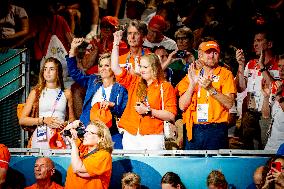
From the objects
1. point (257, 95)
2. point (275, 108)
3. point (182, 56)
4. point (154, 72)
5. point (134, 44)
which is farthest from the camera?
point (182, 56)

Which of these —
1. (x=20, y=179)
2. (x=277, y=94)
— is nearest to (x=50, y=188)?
(x=20, y=179)

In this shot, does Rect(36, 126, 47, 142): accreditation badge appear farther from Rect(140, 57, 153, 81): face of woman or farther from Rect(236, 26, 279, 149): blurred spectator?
Rect(236, 26, 279, 149): blurred spectator

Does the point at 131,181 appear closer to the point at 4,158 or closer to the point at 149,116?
the point at 149,116

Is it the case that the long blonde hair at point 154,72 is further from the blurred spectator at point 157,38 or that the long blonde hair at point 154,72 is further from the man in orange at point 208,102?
the blurred spectator at point 157,38

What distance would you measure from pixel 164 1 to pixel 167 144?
3.61m

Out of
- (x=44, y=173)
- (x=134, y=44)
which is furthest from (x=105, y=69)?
(x=44, y=173)

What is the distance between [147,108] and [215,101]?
82 cm

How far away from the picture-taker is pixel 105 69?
7.39 metres

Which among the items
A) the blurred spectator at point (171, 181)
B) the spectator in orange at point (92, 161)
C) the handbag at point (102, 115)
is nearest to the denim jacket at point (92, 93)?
the handbag at point (102, 115)

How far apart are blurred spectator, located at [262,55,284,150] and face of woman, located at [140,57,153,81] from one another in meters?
1.63

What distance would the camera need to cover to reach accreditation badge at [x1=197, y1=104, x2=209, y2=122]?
22.5ft

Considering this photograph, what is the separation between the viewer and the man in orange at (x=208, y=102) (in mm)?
6789

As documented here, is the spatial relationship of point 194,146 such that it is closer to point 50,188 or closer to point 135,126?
point 135,126

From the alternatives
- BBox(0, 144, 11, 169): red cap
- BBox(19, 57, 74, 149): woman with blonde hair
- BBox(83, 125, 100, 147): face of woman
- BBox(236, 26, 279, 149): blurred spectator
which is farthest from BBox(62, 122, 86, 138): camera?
BBox(236, 26, 279, 149): blurred spectator
